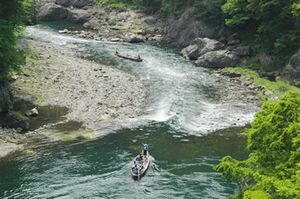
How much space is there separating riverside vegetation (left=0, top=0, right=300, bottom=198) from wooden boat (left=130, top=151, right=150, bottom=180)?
32.4 feet

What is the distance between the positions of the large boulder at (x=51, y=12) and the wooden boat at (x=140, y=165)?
8019cm

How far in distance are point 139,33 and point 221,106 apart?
45041mm

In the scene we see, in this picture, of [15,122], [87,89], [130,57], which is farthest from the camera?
[130,57]

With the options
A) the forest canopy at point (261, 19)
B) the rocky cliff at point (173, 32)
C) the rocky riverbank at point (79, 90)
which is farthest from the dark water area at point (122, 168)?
the forest canopy at point (261, 19)

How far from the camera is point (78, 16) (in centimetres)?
11150

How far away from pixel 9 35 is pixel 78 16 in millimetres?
65619

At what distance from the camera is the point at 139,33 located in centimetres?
9688

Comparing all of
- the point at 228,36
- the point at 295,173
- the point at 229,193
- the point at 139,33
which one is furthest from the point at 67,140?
the point at 139,33

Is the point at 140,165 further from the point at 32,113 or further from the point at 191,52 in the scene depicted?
the point at 191,52

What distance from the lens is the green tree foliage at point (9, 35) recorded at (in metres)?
47.1

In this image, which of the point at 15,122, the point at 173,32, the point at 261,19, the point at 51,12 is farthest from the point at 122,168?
the point at 51,12

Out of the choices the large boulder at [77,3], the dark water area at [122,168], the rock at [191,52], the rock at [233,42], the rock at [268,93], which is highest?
the large boulder at [77,3]

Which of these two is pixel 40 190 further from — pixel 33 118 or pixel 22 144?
pixel 33 118

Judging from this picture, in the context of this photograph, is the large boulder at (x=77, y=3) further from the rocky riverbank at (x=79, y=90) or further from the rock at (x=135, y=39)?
the rocky riverbank at (x=79, y=90)
